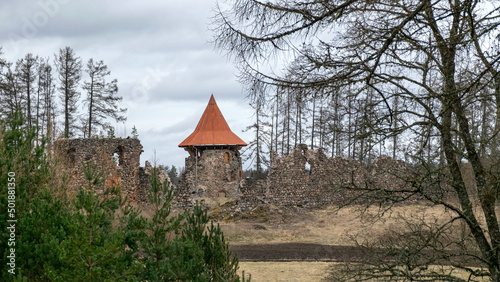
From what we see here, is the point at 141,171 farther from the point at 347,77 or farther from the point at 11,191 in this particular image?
the point at 347,77

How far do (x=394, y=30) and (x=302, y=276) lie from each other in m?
9.00

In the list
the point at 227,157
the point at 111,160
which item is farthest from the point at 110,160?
the point at 227,157

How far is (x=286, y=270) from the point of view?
13016 millimetres

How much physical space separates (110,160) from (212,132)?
32.7ft

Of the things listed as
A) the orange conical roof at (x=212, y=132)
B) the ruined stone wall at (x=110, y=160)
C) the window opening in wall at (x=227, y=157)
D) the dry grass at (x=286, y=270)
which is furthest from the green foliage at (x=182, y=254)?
the orange conical roof at (x=212, y=132)

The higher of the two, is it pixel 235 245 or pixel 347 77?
pixel 347 77

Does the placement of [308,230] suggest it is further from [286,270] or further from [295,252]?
[286,270]

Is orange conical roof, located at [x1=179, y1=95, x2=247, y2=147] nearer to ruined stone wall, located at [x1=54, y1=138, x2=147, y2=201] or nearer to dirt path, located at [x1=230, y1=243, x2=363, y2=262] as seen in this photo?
ruined stone wall, located at [x1=54, y1=138, x2=147, y2=201]

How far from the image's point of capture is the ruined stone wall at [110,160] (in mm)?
22828

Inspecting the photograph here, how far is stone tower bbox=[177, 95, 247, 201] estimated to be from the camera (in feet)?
96.4

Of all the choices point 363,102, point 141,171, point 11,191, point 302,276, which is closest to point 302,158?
point 141,171

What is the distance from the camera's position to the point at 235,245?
17.4 m

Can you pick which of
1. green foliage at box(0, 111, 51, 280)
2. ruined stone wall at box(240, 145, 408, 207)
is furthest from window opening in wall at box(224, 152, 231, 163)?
green foliage at box(0, 111, 51, 280)

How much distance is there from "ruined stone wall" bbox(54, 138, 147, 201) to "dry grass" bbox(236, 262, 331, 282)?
1066 cm
